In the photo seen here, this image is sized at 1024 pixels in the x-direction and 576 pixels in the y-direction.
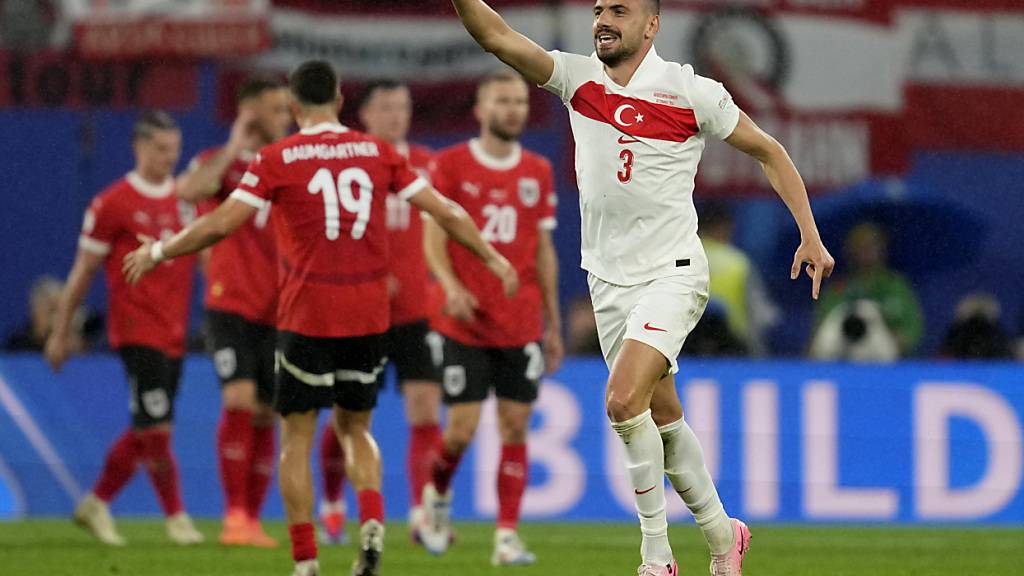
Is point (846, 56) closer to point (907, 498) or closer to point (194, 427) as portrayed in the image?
point (907, 498)

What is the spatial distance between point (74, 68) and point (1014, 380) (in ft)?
24.1

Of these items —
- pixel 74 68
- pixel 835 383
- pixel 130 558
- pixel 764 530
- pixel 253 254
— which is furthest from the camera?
pixel 74 68

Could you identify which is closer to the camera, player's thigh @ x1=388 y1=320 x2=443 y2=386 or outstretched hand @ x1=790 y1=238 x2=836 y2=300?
outstretched hand @ x1=790 y1=238 x2=836 y2=300

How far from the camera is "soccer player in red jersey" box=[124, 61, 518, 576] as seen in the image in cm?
848

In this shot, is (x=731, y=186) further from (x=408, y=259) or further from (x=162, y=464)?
(x=162, y=464)

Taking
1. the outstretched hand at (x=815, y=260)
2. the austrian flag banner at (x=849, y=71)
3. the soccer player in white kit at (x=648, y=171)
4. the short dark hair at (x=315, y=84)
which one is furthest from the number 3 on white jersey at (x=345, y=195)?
the austrian flag banner at (x=849, y=71)

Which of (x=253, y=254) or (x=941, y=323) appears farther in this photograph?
(x=941, y=323)

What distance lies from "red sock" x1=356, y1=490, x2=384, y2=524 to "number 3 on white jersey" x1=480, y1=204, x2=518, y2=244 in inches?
93.0

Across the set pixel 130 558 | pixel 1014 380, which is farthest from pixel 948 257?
pixel 130 558

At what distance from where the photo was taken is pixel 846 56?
1551 centimetres

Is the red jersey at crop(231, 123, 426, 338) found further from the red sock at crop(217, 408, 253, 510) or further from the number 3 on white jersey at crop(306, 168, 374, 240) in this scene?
the red sock at crop(217, 408, 253, 510)

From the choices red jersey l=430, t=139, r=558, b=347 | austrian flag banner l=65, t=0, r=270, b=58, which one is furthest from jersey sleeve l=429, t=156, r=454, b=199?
austrian flag banner l=65, t=0, r=270, b=58

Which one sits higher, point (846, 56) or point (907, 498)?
point (846, 56)

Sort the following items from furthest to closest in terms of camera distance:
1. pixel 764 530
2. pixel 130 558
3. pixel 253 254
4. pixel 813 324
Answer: pixel 813 324 → pixel 764 530 → pixel 253 254 → pixel 130 558
